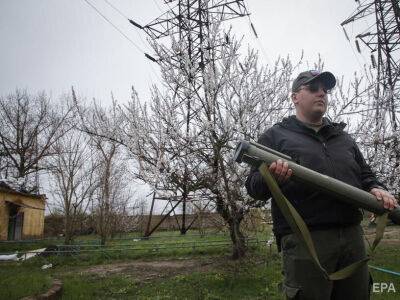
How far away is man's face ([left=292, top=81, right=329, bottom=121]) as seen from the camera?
222cm

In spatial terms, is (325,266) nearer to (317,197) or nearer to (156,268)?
(317,197)

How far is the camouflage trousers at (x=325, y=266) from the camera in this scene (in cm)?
189

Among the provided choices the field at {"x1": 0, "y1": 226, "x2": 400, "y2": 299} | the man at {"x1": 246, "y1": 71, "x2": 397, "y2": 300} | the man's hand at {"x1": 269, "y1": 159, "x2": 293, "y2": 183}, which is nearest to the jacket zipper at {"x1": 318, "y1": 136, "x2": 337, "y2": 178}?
the man at {"x1": 246, "y1": 71, "x2": 397, "y2": 300}

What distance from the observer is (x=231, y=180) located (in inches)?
262

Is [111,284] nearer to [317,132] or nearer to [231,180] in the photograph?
[231,180]

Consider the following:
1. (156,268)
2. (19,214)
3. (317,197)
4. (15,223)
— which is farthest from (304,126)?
(15,223)

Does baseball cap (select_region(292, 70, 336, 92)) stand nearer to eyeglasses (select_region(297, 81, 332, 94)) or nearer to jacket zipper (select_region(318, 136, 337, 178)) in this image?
eyeglasses (select_region(297, 81, 332, 94))

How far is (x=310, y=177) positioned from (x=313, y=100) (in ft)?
2.04

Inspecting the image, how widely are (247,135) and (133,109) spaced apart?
8.64 feet

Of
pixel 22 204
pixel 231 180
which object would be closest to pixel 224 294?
pixel 231 180

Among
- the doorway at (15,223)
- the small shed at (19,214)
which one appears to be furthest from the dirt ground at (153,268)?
the doorway at (15,223)

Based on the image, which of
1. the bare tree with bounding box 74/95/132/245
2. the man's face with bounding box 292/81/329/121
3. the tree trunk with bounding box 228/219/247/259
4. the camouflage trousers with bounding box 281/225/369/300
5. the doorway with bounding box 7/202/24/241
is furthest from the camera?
the doorway with bounding box 7/202/24/241

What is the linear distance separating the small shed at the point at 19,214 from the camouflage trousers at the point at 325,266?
20111 millimetres

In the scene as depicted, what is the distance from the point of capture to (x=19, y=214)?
23.2 meters
